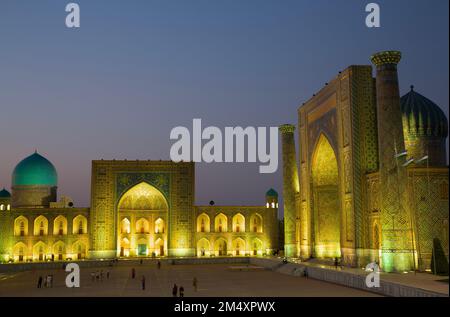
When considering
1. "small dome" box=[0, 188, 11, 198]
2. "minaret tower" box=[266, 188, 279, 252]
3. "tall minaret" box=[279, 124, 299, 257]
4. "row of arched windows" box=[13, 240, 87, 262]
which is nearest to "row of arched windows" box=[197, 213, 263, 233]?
"minaret tower" box=[266, 188, 279, 252]

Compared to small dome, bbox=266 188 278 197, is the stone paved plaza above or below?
below

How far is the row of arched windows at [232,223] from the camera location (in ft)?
134

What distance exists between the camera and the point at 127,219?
39844 mm

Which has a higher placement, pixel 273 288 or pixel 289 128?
pixel 289 128

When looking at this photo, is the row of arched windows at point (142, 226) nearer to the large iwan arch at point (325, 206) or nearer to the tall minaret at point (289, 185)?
the tall minaret at point (289, 185)

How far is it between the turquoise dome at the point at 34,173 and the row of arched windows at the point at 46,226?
4489 millimetres

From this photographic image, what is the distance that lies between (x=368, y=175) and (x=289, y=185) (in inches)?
431

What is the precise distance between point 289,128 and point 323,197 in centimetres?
626

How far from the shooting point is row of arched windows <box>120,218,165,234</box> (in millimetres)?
39844

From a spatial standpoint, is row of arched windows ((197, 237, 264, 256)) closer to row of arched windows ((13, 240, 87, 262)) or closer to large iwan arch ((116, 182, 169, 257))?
large iwan arch ((116, 182, 169, 257))

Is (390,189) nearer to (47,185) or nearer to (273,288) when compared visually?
(273,288)

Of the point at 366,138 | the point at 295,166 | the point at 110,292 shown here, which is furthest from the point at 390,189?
the point at 295,166

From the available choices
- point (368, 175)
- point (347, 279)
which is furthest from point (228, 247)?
point (347, 279)
